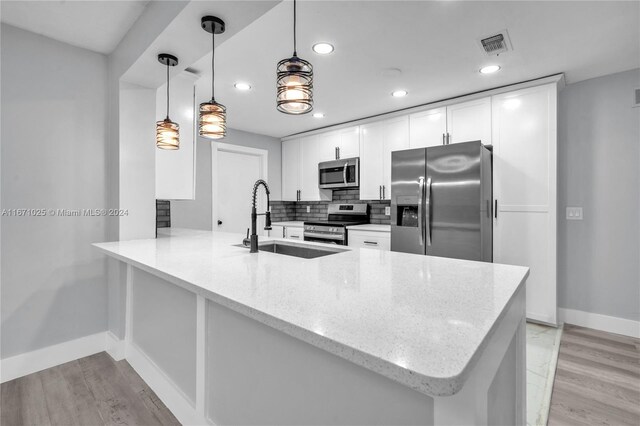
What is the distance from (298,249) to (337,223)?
6.45 feet

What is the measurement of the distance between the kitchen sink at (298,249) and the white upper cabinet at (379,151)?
203 cm

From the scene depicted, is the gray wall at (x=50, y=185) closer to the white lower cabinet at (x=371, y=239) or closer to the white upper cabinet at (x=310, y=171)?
the white lower cabinet at (x=371, y=239)

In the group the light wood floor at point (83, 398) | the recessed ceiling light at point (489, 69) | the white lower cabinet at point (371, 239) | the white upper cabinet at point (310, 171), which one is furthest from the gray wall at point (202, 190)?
the recessed ceiling light at point (489, 69)

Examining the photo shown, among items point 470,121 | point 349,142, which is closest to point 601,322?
point 470,121

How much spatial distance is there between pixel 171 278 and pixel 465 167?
102 inches

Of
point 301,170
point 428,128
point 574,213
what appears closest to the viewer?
point 574,213

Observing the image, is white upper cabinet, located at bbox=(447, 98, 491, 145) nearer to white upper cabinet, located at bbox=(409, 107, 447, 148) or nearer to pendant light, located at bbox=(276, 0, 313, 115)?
white upper cabinet, located at bbox=(409, 107, 447, 148)

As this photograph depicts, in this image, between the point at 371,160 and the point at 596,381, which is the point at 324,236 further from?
the point at 596,381

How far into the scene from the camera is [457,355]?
23.3 inches

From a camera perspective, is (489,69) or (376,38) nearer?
(376,38)

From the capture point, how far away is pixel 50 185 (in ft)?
7.33

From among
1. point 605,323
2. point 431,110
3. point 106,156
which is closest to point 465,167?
point 431,110

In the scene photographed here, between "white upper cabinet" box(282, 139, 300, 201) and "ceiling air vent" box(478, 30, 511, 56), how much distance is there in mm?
3193

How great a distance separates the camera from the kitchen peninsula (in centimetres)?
65
